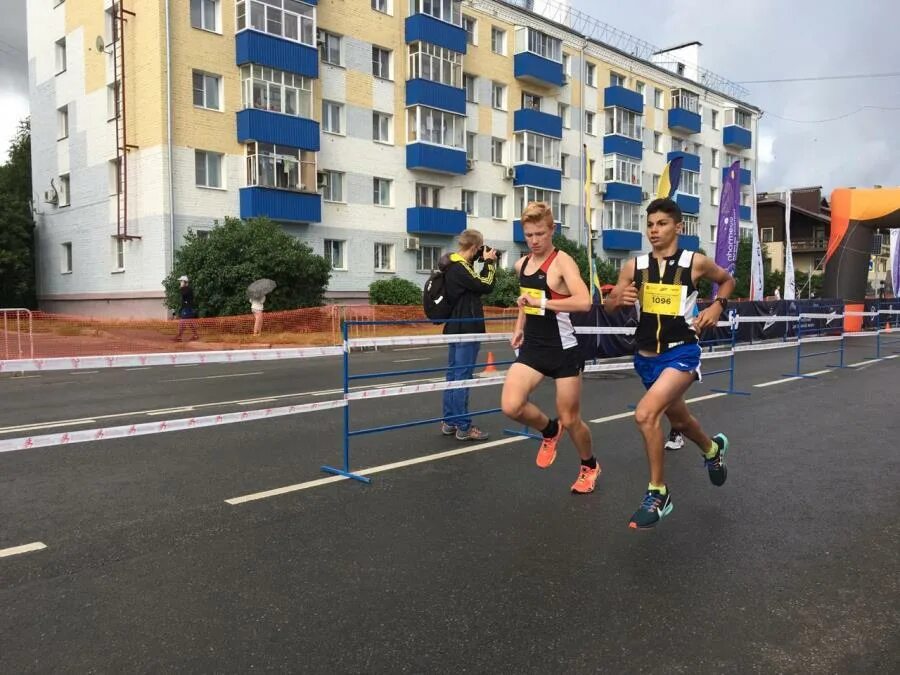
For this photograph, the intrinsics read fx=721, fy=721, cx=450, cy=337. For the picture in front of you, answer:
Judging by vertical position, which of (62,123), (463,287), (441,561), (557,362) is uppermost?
(62,123)

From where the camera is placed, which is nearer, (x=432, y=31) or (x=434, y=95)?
(x=432, y=31)

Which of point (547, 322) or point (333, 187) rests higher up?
point (333, 187)

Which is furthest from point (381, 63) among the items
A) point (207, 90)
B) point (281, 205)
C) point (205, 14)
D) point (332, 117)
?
point (281, 205)

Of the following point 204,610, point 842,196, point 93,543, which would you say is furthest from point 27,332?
point 842,196

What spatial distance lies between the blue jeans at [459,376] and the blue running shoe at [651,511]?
2647 millimetres

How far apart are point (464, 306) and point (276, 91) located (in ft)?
78.3

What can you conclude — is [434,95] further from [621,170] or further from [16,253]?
[16,253]

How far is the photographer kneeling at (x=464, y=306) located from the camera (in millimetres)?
6945

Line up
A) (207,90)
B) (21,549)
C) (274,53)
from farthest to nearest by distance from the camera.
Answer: (274,53) < (207,90) < (21,549)

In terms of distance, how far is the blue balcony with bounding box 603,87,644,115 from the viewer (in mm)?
43469

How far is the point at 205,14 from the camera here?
27.1 meters

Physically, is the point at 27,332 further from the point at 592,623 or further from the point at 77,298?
the point at 77,298

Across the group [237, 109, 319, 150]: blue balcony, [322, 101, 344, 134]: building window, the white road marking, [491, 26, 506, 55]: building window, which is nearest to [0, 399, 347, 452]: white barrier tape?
the white road marking

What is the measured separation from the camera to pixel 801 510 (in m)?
4.87
